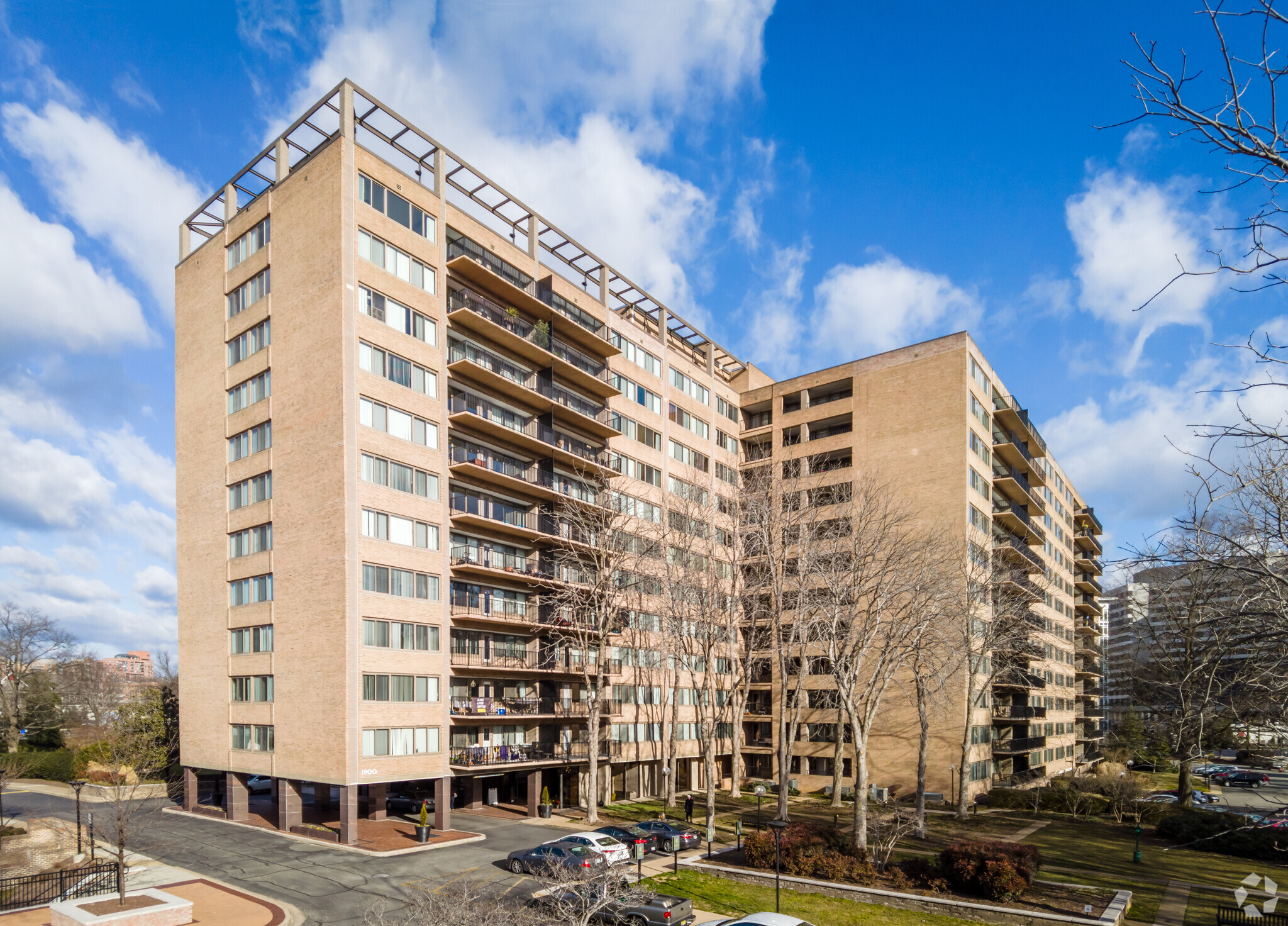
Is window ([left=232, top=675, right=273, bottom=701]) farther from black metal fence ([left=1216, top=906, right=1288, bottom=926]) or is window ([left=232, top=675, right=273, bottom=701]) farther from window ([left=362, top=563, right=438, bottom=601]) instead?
black metal fence ([left=1216, top=906, right=1288, bottom=926])

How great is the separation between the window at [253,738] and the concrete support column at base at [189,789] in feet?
20.1

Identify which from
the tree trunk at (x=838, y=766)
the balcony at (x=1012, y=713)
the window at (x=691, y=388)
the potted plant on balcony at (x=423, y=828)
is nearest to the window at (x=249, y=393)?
the potted plant on balcony at (x=423, y=828)

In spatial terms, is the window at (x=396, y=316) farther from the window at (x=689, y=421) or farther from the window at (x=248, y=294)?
the window at (x=689, y=421)

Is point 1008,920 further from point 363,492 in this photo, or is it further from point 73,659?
point 73,659

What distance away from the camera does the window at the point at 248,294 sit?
4416cm

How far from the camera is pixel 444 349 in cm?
4294

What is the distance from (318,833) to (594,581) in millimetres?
19130

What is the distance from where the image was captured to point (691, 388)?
66000 millimetres

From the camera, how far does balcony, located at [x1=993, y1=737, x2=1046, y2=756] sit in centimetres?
5997

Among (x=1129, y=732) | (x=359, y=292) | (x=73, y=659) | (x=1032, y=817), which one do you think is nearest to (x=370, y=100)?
(x=359, y=292)

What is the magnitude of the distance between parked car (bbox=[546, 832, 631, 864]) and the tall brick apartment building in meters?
11.2

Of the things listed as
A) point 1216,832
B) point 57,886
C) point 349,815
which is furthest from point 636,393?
point 57,886

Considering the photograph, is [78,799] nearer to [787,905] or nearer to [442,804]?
[442,804]

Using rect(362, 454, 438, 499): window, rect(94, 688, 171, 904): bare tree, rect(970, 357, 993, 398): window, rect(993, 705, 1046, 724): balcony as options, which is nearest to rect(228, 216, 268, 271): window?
rect(362, 454, 438, 499): window
